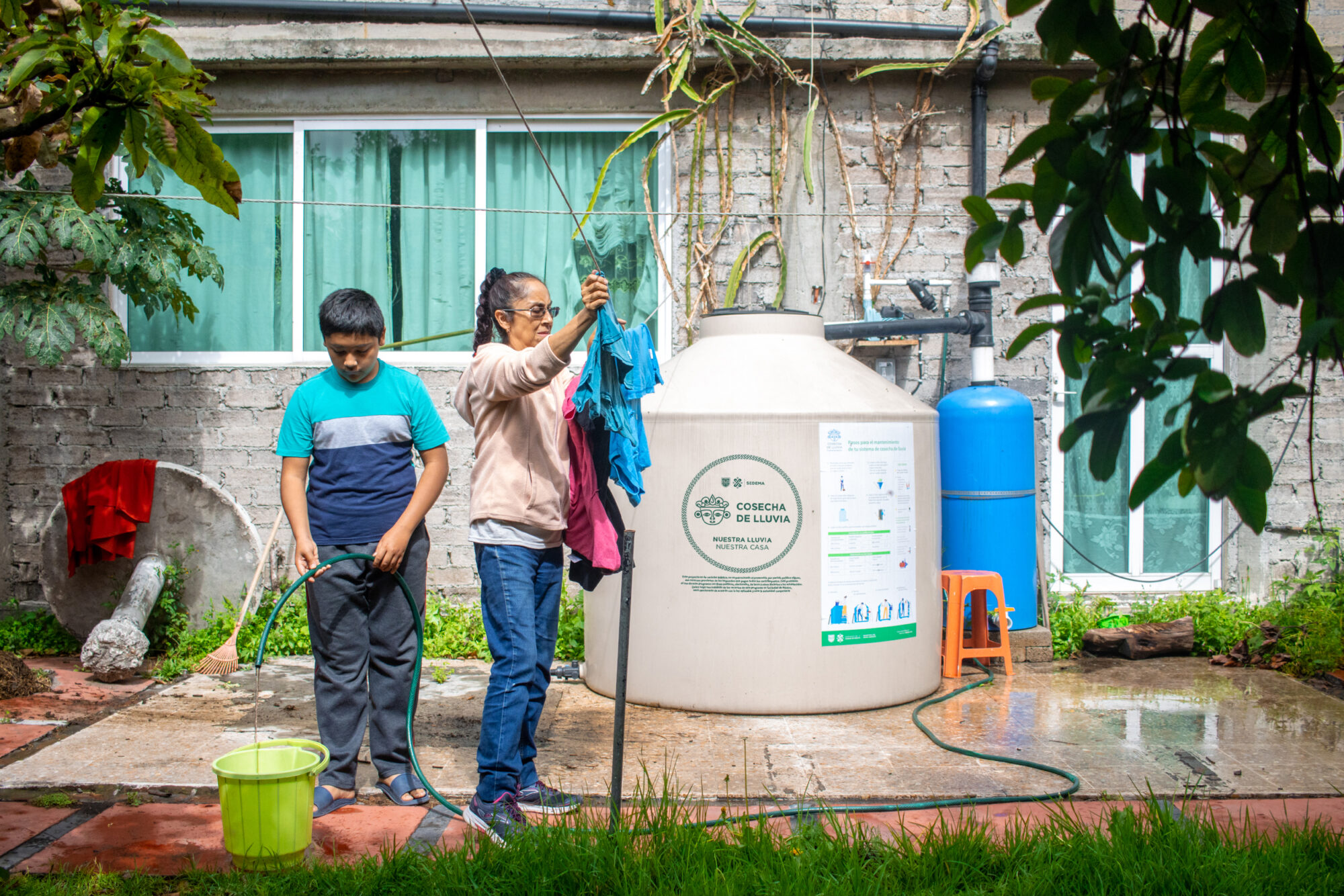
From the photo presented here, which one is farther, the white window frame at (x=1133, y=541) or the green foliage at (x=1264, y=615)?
the white window frame at (x=1133, y=541)

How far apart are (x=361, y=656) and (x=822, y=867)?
1.63 m

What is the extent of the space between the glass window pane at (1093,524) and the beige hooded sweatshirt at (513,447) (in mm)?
4008

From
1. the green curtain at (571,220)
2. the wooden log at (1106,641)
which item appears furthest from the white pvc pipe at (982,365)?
the green curtain at (571,220)

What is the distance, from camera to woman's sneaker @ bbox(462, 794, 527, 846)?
278 centimetres

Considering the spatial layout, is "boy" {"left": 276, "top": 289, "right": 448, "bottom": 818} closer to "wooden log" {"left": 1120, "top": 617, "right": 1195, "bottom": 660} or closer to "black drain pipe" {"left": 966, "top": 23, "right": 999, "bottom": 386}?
"black drain pipe" {"left": 966, "top": 23, "right": 999, "bottom": 386}

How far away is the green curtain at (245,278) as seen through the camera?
19.6 ft

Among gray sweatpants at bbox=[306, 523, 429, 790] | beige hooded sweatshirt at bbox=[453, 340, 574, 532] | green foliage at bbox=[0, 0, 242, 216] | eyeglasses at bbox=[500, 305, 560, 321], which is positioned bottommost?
gray sweatpants at bbox=[306, 523, 429, 790]

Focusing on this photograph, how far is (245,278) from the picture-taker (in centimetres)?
602

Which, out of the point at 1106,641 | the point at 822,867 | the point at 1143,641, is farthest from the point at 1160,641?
the point at 822,867

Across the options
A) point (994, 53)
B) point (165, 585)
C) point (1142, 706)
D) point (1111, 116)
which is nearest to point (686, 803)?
point (1111, 116)

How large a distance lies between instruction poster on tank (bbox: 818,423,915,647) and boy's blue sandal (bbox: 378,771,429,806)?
5.69 feet

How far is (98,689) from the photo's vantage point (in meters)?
4.66

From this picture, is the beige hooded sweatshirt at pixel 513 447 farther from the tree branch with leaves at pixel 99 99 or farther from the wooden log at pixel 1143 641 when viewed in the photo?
the wooden log at pixel 1143 641

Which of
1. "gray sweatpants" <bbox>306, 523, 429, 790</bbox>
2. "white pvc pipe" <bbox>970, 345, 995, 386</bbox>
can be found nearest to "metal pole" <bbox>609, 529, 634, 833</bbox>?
"gray sweatpants" <bbox>306, 523, 429, 790</bbox>
